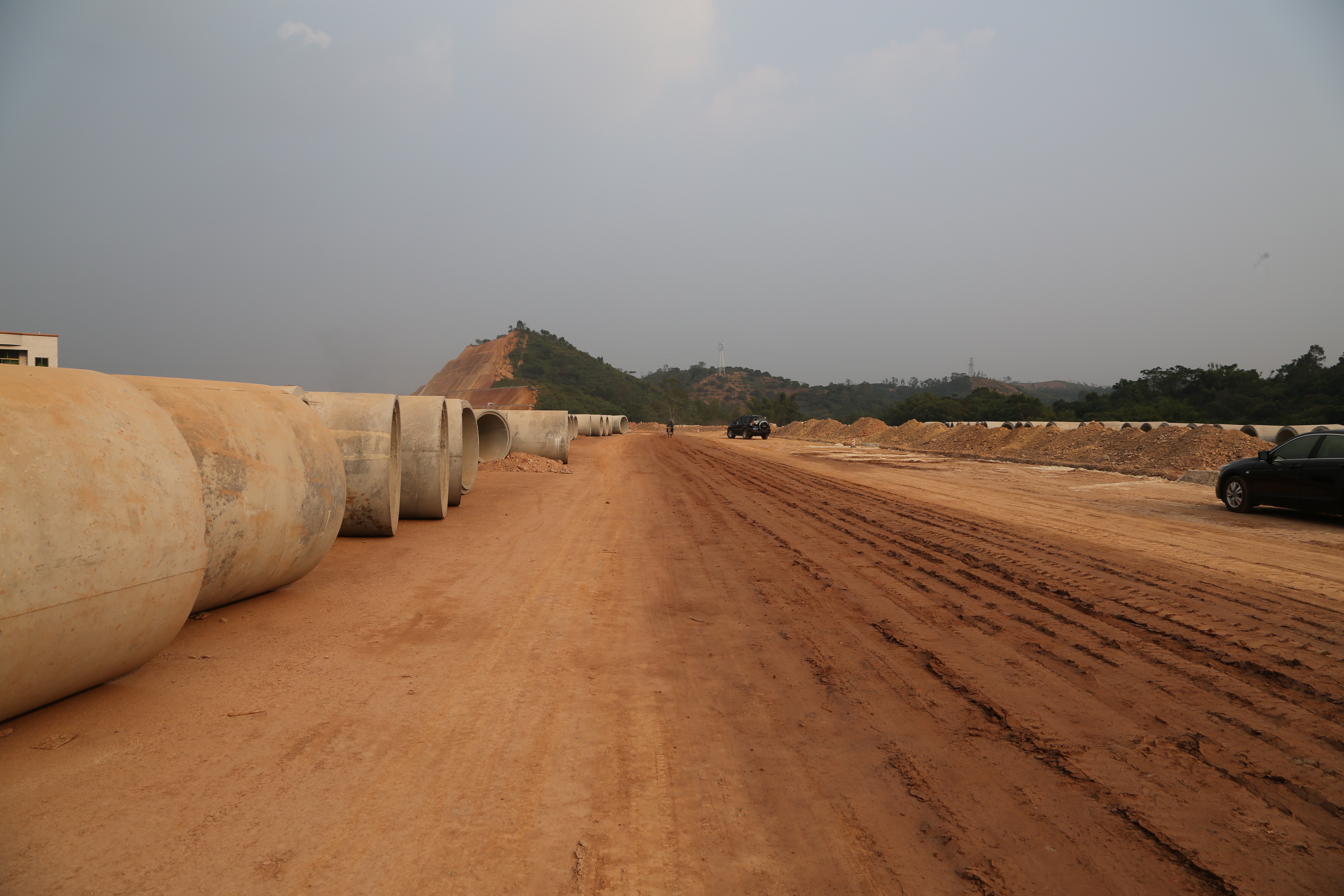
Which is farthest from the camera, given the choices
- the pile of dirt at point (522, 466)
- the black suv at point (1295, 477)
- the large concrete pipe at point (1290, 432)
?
the large concrete pipe at point (1290, 432)

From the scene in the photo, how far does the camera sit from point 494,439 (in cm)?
2042

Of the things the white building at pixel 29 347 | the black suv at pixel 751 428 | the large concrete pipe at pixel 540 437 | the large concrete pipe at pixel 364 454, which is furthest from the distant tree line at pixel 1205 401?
the white building at pixel 29 347

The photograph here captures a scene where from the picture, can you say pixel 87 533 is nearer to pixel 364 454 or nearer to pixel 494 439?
pixel 364 454

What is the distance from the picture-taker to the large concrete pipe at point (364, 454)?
867cm

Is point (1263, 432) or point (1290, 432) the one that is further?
point (1263, 432)

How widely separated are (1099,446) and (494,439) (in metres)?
21.8

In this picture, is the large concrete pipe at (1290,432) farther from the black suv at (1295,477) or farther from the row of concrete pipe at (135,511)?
the row of concrete pipe at (135,511)

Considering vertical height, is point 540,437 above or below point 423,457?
below

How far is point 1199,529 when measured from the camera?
34.0 feet

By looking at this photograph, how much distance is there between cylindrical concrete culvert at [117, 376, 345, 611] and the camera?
5.12 meters

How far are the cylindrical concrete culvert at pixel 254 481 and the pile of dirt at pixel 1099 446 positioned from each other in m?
20.4

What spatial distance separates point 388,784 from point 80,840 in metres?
1.17

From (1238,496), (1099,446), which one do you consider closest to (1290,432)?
(1099,446)

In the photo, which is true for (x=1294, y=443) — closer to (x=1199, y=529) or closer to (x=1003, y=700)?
(x=1199, y=529)
